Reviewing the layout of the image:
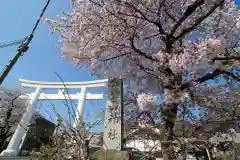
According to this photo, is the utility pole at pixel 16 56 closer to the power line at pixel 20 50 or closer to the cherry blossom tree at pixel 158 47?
the power line at pixel 20 50

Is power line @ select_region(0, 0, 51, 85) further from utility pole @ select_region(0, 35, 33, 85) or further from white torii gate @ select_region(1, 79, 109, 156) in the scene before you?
white torii gate @ select_region(1, 79, 109, 156)

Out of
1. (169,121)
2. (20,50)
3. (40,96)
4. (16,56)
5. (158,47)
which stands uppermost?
(40,96)

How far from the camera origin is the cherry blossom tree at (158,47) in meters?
4.49

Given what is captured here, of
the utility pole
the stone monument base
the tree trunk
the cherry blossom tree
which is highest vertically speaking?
the utility pole

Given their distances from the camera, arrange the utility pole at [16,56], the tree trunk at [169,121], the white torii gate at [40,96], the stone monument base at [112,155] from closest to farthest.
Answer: the stone monument base at [112,155], the tree trunk at [169,121], the utility pole at [16,56], the white torii gate at [40,96]

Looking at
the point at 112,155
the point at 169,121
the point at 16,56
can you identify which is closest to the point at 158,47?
the point at 169,121

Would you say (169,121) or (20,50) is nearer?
(169,121)

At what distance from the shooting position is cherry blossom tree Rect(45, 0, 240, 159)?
14.7 ft

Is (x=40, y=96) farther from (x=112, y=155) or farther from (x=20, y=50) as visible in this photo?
(x=112, y=155)

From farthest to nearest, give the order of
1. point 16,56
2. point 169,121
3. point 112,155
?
point 16,56
point 169,121
point 112,155

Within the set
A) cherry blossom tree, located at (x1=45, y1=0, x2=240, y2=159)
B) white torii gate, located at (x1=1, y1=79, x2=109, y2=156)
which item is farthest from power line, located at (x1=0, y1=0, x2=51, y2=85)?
white torii gate, located at (x1=1, y1=79, x2=109, y2=156)

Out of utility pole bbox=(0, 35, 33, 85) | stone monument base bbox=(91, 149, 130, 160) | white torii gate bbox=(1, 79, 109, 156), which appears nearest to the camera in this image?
stone monument base bbox=(91, 149, 130, 160)

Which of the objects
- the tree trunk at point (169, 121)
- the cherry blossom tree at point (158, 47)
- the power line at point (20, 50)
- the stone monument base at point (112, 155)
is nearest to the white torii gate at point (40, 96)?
the power line at point (20, 50)

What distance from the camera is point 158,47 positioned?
21.3 feet
